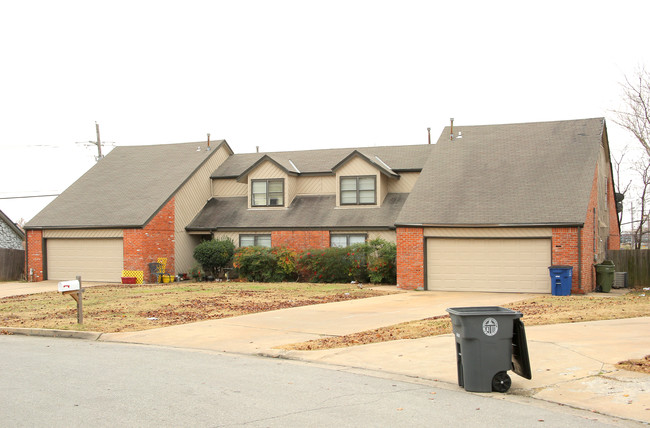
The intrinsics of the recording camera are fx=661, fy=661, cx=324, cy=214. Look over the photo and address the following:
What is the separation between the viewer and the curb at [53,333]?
1371 cm

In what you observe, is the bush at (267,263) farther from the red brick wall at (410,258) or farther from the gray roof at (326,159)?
the red brick wall at (410,258)

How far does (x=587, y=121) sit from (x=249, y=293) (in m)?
16.5

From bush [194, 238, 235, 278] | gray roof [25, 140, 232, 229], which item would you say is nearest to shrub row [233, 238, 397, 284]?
bush [194, 238, 235, 278]

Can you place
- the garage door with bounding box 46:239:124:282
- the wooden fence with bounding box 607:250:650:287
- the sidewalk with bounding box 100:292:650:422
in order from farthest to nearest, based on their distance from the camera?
the garage door with bounding box 46:239:124:282 < the wooden fence with bounding box 607:250:650:287 < the sidewalk with bounding box 100:292:650:422

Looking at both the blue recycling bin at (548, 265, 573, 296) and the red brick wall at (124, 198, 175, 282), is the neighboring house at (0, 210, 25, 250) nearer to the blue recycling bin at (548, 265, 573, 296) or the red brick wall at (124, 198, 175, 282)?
the red brick wall at (124, 198, 175, 282)

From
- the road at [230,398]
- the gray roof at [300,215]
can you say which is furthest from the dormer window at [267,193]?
the road at [230,398]

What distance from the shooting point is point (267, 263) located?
29266 mm

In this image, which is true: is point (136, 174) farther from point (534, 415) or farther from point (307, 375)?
point (534, 415)

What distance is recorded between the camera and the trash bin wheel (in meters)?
8.48

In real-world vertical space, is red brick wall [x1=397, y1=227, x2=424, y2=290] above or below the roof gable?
below

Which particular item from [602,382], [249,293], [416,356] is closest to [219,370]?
[416,356]

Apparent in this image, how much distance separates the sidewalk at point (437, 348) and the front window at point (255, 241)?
13.5 m

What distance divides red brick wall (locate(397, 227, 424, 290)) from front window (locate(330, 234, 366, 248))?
15.2ft

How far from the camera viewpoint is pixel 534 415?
7.33m
